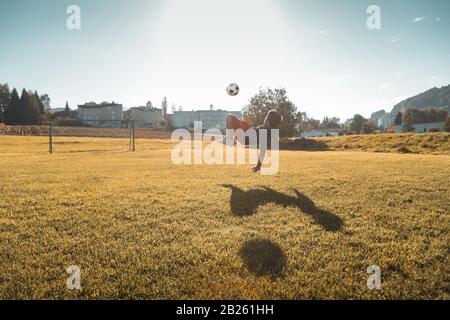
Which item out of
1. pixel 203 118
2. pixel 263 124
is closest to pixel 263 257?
pixel 263 124

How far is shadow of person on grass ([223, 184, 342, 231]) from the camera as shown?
514cm

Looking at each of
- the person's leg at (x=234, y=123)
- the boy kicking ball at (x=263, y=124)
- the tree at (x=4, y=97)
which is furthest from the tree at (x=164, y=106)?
the person's leg at (x=234, y=123)

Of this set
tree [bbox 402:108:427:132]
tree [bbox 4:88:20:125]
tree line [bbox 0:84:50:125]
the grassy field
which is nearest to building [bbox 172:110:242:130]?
tree line [bbox 0:84:50:125]

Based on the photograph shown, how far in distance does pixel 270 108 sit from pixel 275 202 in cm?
5644

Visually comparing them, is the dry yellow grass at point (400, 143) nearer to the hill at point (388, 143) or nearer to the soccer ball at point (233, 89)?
the hill at point (388, 143)

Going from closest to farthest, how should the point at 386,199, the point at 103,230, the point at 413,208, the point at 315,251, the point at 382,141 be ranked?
the point at 315,251 < the point at 103,230 < the point at 413,208 < the point at 386,199 < the point at 382,141

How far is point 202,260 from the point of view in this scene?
11.8ft

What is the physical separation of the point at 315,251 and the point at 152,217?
3.14 m

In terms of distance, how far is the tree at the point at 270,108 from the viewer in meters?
56.8

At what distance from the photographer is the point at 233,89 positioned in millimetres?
16703

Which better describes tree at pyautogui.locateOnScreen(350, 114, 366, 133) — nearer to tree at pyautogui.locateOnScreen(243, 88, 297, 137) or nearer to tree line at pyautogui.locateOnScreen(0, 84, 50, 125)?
tree at pyautogui.locateOnScreen(243, 88, 297, 137)

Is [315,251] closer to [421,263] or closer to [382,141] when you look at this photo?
[421,263]

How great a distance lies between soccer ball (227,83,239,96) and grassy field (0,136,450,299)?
10.2 m
